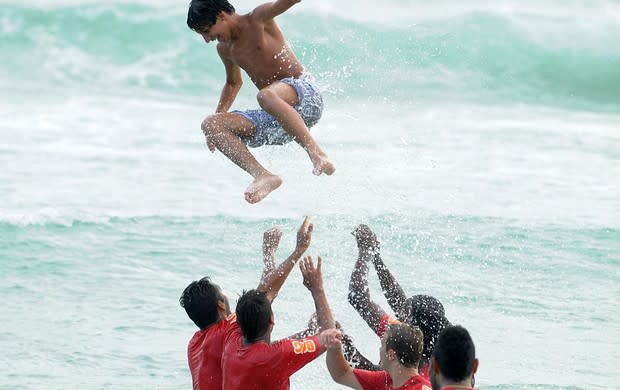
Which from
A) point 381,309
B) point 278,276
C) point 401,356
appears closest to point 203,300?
point 278,276

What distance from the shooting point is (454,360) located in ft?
14.8

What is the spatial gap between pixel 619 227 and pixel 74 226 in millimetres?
6399

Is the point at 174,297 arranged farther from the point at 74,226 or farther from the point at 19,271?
the point at 74,226

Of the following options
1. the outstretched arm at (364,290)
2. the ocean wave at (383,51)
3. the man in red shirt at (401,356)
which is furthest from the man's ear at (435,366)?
the ocean wave at (383,51)

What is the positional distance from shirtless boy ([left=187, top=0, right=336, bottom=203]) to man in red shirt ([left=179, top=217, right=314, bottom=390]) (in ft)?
2.30

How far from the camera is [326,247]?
11.2 metres

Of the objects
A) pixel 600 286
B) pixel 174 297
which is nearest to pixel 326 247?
pixel 174 297

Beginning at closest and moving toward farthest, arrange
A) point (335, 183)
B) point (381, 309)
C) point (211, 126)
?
point (381, 309), point (211, 126), point (335, 183)

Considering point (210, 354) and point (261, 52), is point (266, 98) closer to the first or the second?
point (261, 52)

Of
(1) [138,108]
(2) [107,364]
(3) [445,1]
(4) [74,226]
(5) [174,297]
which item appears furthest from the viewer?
(3) [445,1]

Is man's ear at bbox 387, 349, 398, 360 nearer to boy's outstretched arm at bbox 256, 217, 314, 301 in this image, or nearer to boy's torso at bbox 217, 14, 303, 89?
boy's outstretched arm at bbox 256, 217, 314, 301

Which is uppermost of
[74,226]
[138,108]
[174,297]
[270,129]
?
[270,129]

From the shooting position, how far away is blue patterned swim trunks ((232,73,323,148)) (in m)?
6.93

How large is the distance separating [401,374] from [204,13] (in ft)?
8.50
